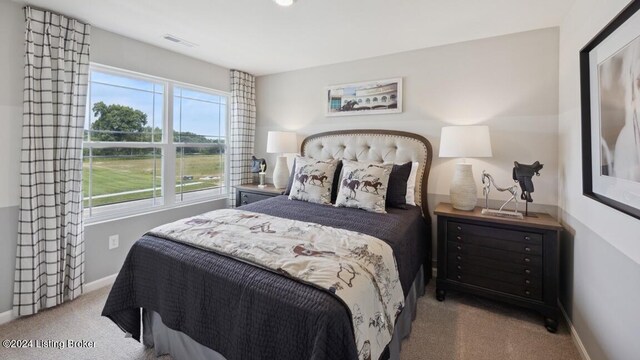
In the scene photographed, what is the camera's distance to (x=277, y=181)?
3.52m

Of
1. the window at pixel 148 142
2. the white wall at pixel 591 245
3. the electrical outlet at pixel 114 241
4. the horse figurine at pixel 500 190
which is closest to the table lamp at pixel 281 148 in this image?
the window at pixel 148 142

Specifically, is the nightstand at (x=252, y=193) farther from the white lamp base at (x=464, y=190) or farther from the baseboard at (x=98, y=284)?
the white lamp base at (x=464, y=190)

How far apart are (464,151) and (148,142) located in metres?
3.12

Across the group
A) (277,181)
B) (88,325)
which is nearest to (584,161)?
(277,181)

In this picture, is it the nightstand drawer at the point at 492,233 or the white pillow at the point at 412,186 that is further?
the white pillow at the point at 412,186

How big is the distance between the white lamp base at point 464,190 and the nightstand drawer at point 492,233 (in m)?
0.20

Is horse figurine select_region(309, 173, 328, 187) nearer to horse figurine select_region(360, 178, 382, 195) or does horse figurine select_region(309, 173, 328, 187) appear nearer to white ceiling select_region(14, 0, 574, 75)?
horse figurine select_region(360, 178, 382, 195)

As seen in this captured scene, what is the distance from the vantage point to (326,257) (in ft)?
4.52

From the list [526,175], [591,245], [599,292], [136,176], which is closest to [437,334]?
[599,292]

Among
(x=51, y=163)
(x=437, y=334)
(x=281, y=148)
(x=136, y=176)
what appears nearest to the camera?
(x=437, y=334)

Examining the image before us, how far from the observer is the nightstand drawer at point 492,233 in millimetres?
2065

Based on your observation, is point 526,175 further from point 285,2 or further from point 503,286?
point 285,2

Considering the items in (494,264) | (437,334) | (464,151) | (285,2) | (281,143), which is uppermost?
(285,2)

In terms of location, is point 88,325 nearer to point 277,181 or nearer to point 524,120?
point 277,181
